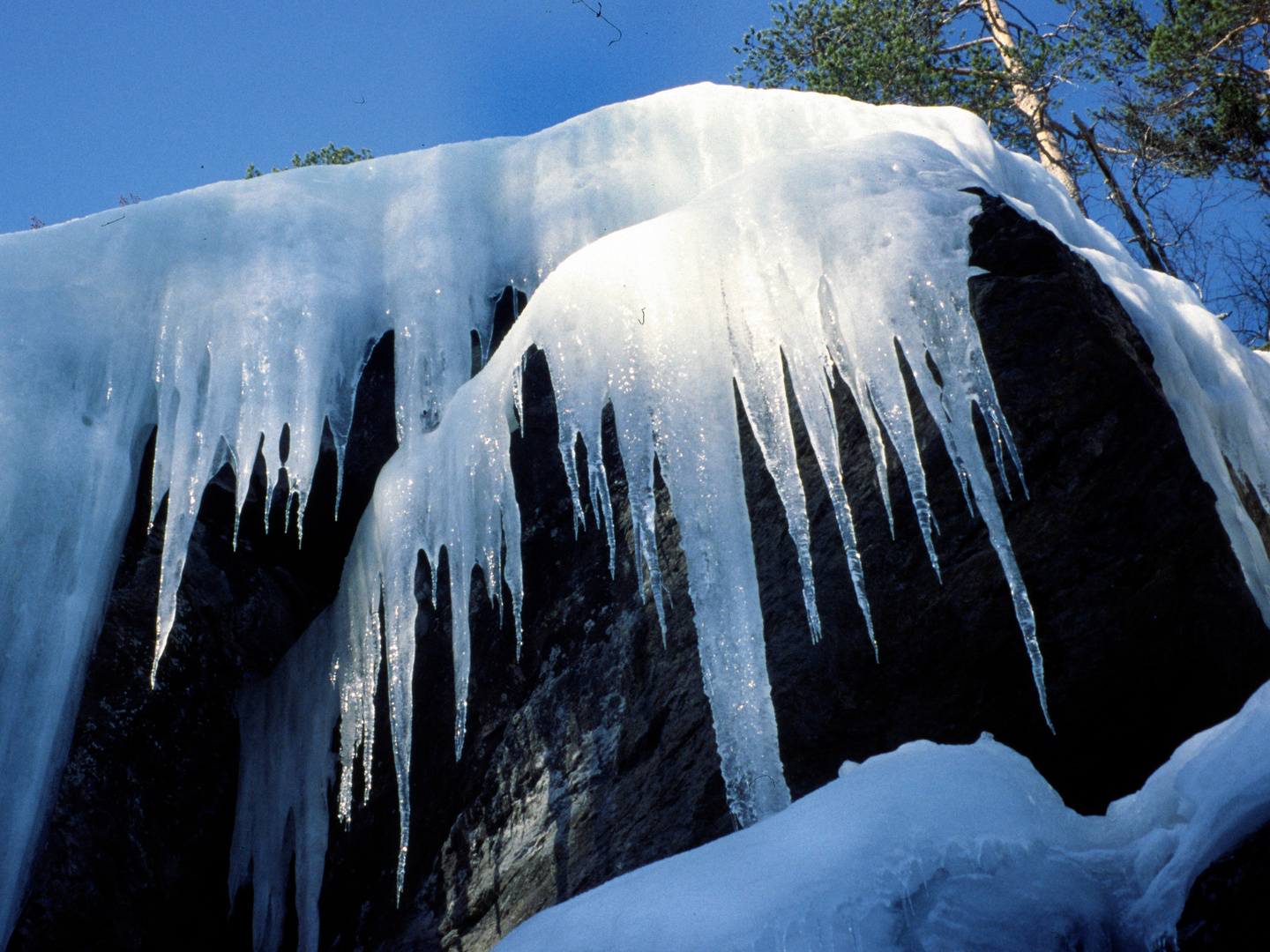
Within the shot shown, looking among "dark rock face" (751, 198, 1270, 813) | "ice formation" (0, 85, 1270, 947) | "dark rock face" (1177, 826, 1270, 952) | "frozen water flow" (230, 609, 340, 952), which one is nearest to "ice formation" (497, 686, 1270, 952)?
"dark rock face" (1177, 826, 1270, 952)

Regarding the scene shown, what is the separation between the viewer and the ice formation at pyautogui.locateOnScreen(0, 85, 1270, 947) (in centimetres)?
269

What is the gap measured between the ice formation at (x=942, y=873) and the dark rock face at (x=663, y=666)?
93 cm

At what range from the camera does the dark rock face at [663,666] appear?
2.47 m

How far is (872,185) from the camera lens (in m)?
3.03

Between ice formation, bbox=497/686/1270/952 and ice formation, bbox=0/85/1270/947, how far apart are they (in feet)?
2.24

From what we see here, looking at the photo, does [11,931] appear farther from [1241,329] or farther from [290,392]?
[1241,329]

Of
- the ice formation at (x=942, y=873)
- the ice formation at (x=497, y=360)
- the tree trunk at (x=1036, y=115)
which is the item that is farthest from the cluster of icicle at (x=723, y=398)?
the tree trunk at (x=1036, y=115)

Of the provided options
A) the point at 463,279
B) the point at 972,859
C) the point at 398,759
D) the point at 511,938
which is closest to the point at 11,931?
the point at 398,759

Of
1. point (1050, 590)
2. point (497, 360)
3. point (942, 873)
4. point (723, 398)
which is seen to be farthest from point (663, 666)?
point (942, 873)

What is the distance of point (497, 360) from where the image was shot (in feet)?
11.5

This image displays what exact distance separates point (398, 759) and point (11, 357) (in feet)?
6.61

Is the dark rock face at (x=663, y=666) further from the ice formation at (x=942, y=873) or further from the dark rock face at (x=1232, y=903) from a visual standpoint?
the dark rock face at (x=1232, y=903)

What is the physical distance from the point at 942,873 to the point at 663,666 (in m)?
1.57

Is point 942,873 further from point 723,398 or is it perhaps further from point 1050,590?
point 723,398
